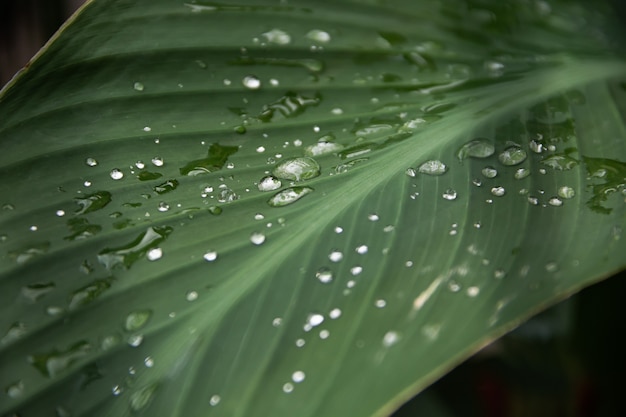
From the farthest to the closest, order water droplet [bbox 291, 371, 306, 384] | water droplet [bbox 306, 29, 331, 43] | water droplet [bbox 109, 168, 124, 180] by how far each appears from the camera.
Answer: water droplet [bbox 306, 29, 331, 43] → water droplet [bbox 109, 168, 124, 180] → water droplet [bbox 291, 371, 306, 384]

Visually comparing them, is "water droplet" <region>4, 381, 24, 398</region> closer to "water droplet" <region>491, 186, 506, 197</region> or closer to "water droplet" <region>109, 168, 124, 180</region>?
"water droplet" <region>109, 168, 124, 180</region>

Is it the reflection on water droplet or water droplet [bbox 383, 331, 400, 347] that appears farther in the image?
the reflection on water droplet

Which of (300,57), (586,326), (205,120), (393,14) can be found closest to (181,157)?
(205,120)

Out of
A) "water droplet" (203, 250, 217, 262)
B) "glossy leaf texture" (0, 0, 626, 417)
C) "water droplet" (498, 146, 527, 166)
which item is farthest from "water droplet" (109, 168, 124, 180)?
"water droplet" (498, 146, 527, 166)

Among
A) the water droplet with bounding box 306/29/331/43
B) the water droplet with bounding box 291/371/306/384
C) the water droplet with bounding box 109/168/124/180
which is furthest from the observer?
the water droplet with bounding box 306/29/331/43

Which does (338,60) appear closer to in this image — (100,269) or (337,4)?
(337,4)

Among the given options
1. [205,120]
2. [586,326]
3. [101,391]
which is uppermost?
[205,120]

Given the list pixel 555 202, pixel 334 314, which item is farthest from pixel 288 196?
pixel 555 202
